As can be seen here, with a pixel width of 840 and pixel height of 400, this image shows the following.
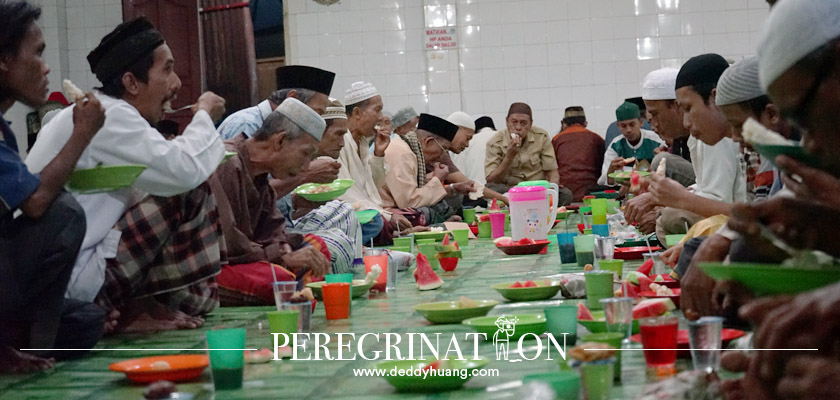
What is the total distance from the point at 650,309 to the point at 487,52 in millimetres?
8446

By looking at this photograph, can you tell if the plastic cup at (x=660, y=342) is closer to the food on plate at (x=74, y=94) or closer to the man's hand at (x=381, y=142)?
the food on plate at (x=74, y=94)

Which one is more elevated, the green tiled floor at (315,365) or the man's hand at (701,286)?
the man's hand at (701,286)

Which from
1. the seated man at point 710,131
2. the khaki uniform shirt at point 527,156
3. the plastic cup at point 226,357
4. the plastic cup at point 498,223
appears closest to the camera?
the plastic cup at point 226,357

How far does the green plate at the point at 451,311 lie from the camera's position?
10.4 feet

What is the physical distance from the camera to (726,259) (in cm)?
257

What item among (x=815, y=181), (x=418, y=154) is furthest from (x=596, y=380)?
(x=418, y=154)

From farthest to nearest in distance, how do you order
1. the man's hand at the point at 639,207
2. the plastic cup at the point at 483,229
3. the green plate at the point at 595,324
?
the plastic cup at the point at 483,229 → the man's hand at the point at 639,207 → the green plate at the point at 595,324

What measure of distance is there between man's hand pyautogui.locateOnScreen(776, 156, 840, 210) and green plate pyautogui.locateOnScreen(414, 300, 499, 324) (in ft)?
5.27

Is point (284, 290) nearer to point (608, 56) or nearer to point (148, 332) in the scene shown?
point (148, 332)

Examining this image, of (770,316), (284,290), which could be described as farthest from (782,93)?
(284,290)

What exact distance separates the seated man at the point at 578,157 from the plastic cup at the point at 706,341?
7.78 metres

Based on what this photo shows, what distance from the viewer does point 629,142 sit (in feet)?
29.5

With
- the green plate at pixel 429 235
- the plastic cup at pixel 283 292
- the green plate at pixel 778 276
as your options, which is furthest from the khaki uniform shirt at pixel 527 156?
the green plate at pixel 778 276

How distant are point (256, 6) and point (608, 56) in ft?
13.1
